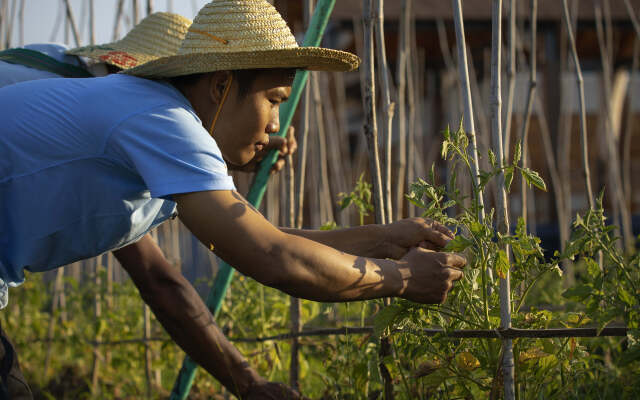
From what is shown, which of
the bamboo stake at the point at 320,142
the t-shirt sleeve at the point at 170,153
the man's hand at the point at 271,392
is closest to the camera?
the t-shirt sleeve at the point at 170,153

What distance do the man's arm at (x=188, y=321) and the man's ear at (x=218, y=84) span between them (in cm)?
76

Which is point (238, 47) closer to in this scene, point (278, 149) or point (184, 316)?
point (278, 149)

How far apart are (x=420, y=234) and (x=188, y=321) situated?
81 centimetres

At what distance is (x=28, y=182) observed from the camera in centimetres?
122

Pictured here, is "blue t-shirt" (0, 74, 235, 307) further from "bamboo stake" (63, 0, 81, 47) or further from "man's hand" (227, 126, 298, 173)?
"bamboo stake" (63, 0, 81, 47)

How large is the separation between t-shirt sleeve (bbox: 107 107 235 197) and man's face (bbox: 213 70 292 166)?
0.48 feet

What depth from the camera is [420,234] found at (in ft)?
4.25

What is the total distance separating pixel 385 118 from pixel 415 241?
1.34ft

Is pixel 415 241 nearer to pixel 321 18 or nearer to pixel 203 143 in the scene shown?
pixel 203 143

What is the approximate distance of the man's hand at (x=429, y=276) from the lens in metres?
1.15

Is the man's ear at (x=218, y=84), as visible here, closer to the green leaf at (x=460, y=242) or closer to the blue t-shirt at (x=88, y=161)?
the blue t-shirt at (x=88, y=161)

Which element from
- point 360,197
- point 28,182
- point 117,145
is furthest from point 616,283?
point 28,182

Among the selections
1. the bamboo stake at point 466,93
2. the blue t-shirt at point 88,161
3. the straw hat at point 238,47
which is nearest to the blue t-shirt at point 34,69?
the blue t-shirt at point 88,161

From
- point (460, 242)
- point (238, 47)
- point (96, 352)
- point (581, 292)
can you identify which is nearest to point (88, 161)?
point (238, 47)
